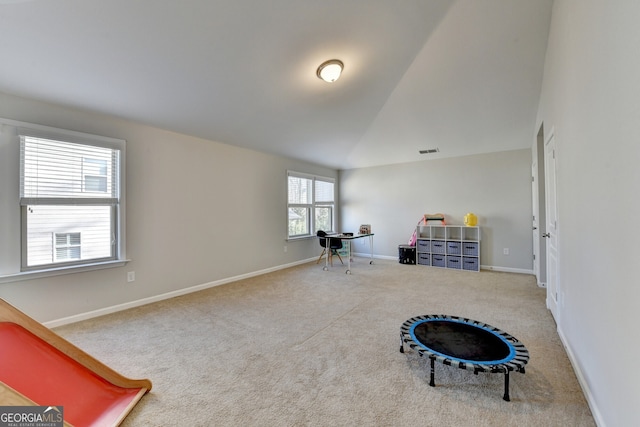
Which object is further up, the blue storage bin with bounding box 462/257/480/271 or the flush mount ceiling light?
the flush mount ceiling light

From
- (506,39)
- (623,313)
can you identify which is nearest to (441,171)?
(506,39)

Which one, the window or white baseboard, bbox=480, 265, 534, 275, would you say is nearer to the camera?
white baseboard, bbox=480, 265, 534, 275

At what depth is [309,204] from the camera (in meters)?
6.36

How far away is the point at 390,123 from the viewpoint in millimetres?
4762

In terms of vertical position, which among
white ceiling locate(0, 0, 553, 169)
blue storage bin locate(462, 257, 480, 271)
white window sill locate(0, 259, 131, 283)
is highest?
white ceiling locate(0, 0, 553, 169)

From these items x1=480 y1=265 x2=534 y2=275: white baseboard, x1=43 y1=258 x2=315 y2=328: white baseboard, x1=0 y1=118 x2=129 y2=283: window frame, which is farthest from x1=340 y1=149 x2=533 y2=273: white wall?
x1=0 y1=118 x2=129 y2=283: window frame

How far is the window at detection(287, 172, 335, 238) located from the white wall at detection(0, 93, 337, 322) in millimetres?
433

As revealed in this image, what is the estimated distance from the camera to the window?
5.92 meters

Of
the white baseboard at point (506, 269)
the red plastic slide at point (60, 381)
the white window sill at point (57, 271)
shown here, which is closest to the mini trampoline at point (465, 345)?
the red plastic slide at point (60, 381)

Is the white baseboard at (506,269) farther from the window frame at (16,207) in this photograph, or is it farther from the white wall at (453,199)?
the window frame at (16,207)

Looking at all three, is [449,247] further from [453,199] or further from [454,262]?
[453,199]

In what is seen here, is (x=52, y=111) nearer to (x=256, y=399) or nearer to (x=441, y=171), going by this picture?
(x=256, y=399)
